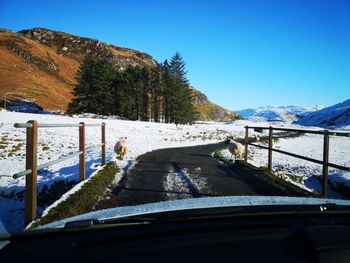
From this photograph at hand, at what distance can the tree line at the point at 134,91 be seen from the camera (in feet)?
200

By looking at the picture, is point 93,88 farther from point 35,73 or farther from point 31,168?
point 35,73

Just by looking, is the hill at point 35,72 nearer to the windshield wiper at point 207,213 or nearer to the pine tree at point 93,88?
the pine tree at point 93,88

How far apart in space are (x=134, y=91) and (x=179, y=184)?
6040 centimetres

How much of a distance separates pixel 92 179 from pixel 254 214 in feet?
21.6

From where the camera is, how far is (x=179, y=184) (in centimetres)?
863

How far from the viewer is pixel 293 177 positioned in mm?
13039

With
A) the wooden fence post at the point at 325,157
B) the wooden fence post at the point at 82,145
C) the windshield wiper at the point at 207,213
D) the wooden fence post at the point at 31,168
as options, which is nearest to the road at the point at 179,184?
the wooden fence post at the point at 325,157

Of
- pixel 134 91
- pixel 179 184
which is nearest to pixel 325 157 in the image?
pixel 179 184

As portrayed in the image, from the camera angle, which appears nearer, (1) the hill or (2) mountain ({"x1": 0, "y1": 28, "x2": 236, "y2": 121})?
(2) mountain ({"x1": 0, "y1": 28, "x2": 236, "y2": 121})

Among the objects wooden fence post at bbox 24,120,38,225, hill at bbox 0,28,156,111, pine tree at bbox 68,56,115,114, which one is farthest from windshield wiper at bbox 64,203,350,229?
hill at bbox 0,28,156,111

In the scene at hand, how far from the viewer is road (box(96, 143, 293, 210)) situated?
7.35 m

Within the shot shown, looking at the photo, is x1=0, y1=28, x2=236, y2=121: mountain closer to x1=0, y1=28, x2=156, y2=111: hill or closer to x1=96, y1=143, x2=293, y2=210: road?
x1=0, y1=28, x2=156, y2=111: hill

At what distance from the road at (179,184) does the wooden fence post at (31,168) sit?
1.33m

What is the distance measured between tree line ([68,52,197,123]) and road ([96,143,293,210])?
51052 millimetres
